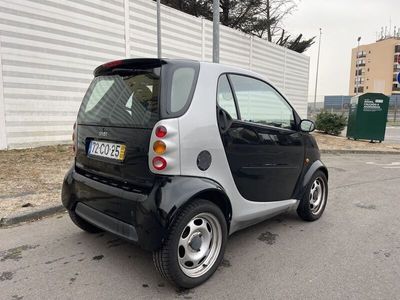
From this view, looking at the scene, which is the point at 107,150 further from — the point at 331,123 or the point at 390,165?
the point at 331,123

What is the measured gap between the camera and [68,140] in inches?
353

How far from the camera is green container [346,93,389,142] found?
13.1 meters

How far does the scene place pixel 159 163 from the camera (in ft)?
7.98

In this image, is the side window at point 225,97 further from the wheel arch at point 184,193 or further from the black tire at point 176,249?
the black tire at point 176,249

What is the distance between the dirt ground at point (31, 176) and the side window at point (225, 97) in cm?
282

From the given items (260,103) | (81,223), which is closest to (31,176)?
(81,223)

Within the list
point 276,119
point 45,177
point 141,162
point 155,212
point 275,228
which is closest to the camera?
point 155,212

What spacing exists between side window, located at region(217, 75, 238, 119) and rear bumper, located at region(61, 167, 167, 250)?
0.95m

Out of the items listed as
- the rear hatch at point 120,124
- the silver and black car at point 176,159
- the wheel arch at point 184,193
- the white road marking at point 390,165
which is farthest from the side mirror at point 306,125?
the white road marking at point 390,165

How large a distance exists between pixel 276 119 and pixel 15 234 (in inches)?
121

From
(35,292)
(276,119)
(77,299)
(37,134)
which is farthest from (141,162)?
(37,134)

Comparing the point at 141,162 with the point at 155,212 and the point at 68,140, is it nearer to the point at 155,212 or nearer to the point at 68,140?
the point at 155,212

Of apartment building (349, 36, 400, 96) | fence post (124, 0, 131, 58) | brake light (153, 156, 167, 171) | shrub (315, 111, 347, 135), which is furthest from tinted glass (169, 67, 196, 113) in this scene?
apartment building (349, 36, 400, 96)

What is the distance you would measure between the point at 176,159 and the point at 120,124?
60cm
